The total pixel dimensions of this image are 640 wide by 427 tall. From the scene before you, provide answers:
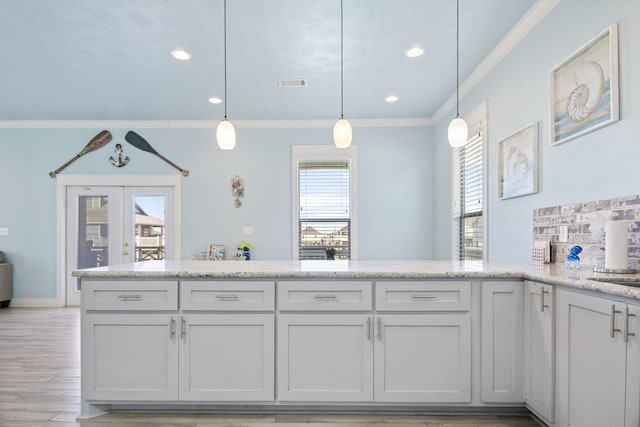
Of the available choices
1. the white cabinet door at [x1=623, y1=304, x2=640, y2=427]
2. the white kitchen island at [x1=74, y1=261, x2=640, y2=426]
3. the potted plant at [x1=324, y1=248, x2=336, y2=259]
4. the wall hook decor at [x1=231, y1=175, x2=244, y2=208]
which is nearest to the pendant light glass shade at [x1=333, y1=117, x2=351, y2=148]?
the white kitchen island at [x1=74, y1=261, x2=640, y2=426]

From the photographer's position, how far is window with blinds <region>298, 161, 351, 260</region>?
536cm

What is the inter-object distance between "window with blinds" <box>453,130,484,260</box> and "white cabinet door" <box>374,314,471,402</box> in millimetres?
1963

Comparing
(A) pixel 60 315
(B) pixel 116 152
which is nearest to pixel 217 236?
(B) pixel 116 152

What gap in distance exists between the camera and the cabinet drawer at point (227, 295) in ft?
6.96

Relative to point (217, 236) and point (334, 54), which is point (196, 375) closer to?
point (334, 54)

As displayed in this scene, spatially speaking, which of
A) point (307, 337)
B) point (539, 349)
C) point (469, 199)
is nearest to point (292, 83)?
point (469, 199)

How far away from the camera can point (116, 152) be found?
5387mm

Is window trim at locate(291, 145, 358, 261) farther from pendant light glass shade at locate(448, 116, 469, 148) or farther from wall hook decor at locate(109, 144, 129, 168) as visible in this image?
pendant light glass shade at locate(448, 116, 469, 148)

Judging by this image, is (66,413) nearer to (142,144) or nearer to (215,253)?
(215,253)

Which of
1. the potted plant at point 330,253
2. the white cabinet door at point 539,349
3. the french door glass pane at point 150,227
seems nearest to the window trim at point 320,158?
the potted plant at point 330,253

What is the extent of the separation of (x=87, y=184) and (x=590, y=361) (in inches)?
241

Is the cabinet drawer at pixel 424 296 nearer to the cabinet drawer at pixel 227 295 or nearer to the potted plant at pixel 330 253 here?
the cabinet drawer at pixel 227 295

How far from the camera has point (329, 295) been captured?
2.12 meters

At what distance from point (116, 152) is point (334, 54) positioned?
12.5 ft
